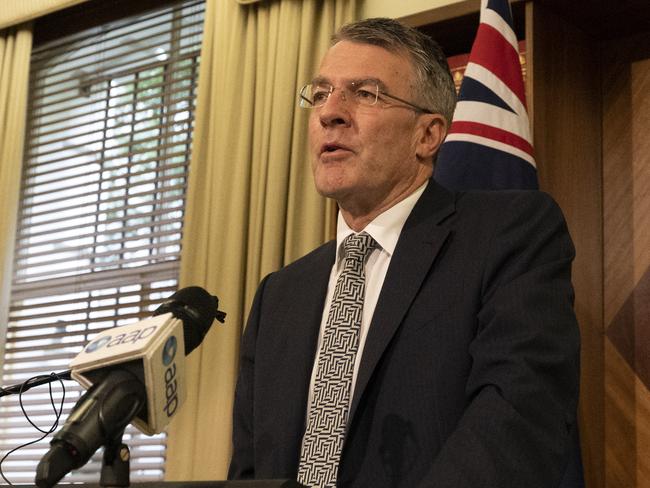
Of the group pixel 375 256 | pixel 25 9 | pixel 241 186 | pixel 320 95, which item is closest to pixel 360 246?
pixel 375 256

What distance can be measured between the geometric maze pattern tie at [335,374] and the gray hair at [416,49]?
0.42 meters

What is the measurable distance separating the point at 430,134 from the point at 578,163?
994mm

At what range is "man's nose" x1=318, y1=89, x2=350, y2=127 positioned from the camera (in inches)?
90.4

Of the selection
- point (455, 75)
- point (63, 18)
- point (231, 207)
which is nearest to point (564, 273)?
point (455, 75)

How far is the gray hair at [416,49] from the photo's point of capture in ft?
7.78

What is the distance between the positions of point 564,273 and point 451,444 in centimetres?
46

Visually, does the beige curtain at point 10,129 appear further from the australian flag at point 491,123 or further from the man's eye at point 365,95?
the man's eye at point 365,95

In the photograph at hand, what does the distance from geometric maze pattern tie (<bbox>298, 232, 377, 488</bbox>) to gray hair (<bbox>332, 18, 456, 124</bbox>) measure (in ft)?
1.37

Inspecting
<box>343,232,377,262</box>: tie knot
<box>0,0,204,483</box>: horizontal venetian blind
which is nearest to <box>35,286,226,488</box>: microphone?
<box>343,232,377,262</box>: tie knot

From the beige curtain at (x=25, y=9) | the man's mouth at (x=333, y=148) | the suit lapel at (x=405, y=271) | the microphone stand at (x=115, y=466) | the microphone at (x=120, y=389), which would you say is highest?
the beige curtain at (x=25, y=9)

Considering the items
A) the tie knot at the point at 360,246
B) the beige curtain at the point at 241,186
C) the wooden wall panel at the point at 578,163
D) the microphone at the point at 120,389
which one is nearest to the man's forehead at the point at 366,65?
the tie knot at the point at 360,246

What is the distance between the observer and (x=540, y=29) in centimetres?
311

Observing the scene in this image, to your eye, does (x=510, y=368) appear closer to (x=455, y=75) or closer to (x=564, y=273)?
(x=564, y=273)

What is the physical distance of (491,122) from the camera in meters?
2.98
